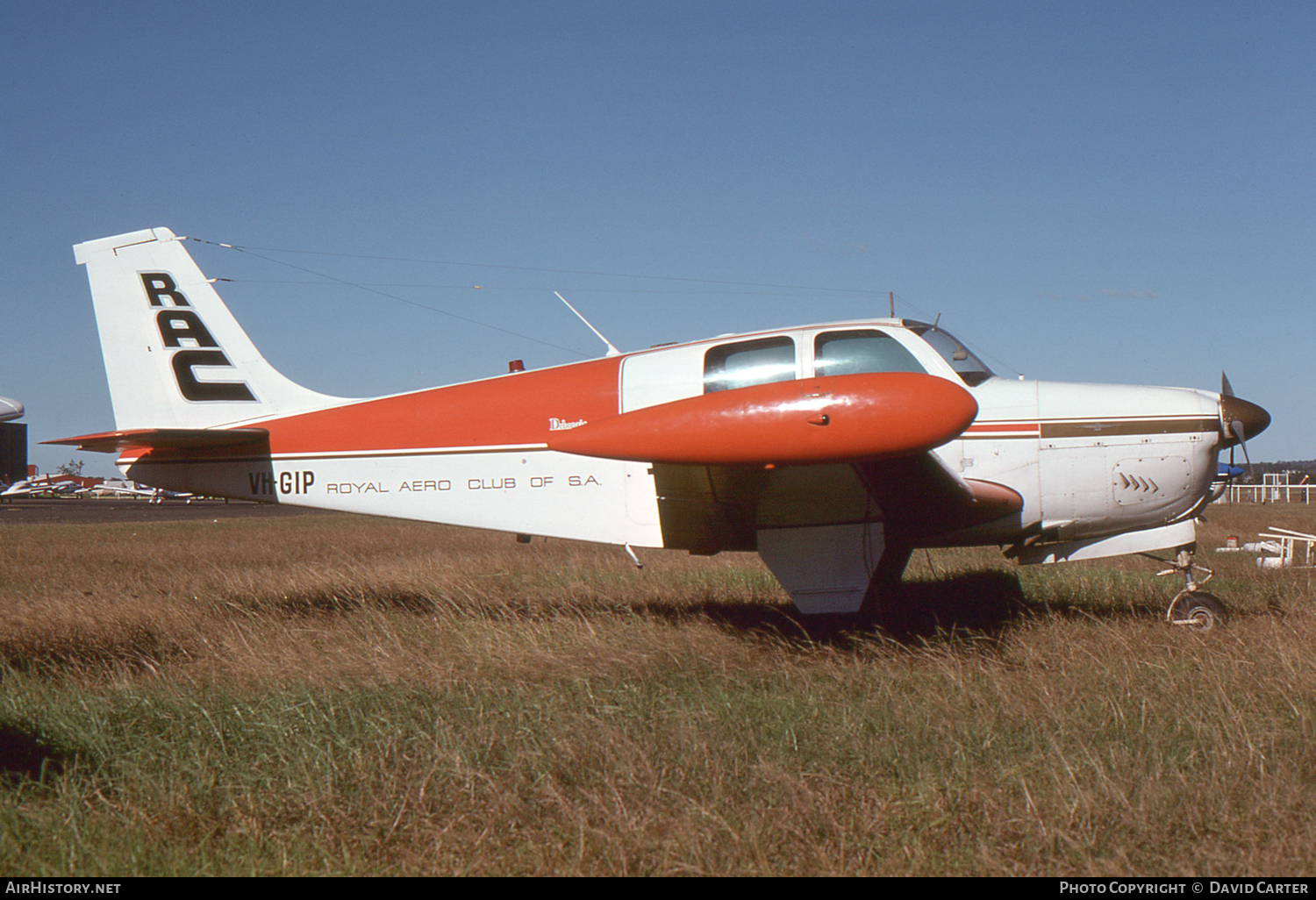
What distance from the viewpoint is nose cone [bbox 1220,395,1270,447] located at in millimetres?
6102

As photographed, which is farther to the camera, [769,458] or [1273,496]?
[1273,496]

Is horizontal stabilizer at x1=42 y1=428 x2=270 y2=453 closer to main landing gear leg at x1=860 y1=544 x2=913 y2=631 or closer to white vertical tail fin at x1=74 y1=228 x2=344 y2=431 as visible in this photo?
white vertical tail fin at x1=74 y1=228 x2=344 y2=431

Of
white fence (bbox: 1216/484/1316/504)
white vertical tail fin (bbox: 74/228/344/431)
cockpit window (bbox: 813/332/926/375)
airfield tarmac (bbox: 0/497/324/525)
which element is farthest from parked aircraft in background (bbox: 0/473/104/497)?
white fence (bbox: 1216/484/1316/504)

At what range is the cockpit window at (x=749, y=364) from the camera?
5.96 meters

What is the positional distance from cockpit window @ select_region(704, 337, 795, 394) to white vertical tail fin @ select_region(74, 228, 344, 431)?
3936 millimetres

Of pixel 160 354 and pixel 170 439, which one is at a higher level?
pixel 160 354

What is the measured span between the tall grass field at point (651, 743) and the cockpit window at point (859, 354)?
195 centimetres

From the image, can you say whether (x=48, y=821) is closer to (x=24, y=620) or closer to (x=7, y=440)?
(x=24, y=620)

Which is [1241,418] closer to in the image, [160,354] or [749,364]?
[749,364]

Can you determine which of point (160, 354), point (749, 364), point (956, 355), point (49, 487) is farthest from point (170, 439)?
point (49, 487)

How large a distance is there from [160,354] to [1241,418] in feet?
30.1

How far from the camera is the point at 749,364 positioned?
6023 millimetres

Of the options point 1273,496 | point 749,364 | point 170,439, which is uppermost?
point 749,364

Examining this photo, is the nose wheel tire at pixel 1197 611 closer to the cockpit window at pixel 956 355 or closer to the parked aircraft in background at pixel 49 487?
the cockpit window at pixel 956 355
